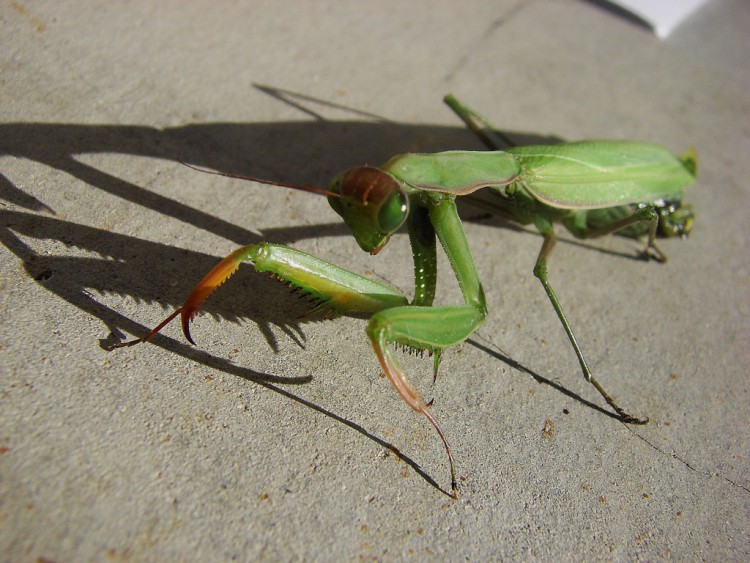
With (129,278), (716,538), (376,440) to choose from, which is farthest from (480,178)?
(716,538)

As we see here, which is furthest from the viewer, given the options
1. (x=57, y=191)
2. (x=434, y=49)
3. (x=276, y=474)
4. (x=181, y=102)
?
(x=434, y=49)

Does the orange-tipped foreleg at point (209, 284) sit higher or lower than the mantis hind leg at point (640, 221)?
higher

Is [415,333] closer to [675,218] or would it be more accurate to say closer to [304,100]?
[304,100]

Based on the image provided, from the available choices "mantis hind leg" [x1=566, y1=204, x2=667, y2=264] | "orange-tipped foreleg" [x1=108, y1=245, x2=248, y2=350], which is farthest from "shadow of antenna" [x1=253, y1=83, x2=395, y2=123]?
"orange-tipped foreleg" [x1=108, y1=245, x2=248, y2=350]

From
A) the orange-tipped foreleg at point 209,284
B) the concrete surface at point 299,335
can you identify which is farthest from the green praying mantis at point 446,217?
the concrete surface at point 299,335

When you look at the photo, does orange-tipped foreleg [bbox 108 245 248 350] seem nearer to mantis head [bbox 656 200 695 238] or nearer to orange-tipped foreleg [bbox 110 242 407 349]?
orange-tipped foreleg [bbox 110 242 407 349]

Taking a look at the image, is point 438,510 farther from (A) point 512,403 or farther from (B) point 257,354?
(B) point 257,354

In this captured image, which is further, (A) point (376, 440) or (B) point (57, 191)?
(B) point (57, 191)

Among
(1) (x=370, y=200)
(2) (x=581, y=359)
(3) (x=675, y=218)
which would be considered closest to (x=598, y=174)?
(3) (x=675, y=218)

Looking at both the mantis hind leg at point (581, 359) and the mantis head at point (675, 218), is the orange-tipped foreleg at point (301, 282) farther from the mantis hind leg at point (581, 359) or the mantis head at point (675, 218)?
the mantis head at point (675, 218)
